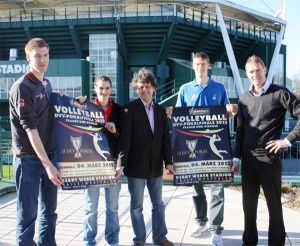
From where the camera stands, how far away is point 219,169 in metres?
4.45

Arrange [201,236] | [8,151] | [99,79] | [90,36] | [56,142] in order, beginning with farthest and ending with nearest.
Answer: [90,36] → [8,151] → [201,236] → [99,79] → [56,142]

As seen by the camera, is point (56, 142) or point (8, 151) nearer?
point (56, 142)

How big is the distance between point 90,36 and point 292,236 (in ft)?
77.4

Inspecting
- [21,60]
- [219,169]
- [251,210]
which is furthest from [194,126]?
[21,60]

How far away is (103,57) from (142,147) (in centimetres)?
Answer: 2314

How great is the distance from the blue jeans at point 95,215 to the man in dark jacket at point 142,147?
227 mm

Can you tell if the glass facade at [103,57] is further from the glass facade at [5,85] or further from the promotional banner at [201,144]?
the promotional banner at [201,144]

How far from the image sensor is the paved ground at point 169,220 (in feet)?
15.4

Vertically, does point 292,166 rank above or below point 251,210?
below

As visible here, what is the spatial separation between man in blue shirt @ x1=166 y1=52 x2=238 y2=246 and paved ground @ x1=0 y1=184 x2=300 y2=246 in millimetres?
285

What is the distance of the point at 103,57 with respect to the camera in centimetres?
2652

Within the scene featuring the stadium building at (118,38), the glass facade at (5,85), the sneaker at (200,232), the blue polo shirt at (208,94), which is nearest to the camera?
the blue polo shirt at (208,94)

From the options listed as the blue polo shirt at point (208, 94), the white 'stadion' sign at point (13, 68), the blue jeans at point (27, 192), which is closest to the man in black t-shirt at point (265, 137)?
the blue polo shirt at point (208, 94)

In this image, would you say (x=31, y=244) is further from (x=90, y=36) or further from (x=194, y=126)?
(x=90, y=36)
